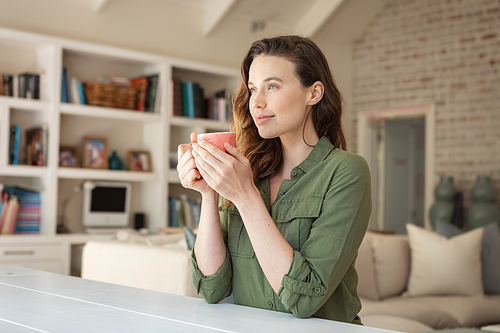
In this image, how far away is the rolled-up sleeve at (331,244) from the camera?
998 mm

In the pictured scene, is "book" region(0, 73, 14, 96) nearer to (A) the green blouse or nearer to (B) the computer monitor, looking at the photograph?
(B) the computer monitor

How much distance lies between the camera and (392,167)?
7.05 m

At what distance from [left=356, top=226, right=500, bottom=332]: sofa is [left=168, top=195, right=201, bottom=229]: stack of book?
6.63 feet

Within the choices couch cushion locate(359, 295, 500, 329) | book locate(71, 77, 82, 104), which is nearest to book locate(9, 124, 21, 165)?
book locate(71, 77, 82, 104)

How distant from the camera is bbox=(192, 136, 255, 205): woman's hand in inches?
41.1

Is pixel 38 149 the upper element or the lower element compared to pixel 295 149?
upper

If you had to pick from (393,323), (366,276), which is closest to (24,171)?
(366,276)

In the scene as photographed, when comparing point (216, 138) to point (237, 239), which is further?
point (237, 239)

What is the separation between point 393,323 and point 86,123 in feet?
11.0

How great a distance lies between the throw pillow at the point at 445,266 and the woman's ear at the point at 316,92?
2.82 meters

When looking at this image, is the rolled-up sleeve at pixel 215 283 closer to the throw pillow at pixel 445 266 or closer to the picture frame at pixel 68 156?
the throw pillow at pixel 445 266

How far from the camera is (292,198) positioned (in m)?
1.20

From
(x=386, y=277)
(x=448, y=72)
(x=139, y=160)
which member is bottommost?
(x=386, y=277)

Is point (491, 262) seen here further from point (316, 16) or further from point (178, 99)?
point (316, 16)
